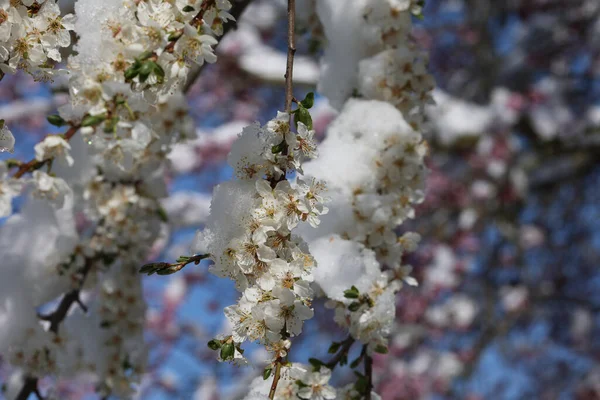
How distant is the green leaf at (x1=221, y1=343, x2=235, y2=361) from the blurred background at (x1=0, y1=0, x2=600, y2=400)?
327 cm

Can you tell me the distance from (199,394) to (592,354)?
13.2 ft

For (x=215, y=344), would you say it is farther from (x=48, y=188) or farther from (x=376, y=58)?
(x=376, y=58)

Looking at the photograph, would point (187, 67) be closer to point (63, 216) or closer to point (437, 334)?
point (63, 216)

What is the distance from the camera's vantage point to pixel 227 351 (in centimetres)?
74

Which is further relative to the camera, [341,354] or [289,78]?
[341,354]

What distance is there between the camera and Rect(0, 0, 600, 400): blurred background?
4.27 meters

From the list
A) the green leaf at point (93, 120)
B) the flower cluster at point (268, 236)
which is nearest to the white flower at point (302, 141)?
the flower cluster at point (268, 236)

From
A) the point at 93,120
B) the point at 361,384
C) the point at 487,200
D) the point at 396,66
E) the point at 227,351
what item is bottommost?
the point at 227,351

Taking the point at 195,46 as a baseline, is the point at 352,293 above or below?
below

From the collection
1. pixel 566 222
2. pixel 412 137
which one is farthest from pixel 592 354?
pixel 412 137

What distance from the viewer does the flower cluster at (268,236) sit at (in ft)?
2.38

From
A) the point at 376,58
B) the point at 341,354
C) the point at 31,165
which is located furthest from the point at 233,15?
the point at 341,354

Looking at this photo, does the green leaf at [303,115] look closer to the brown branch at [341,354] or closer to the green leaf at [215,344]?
the green leaf at [215,344]

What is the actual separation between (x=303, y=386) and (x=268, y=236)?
27cm
